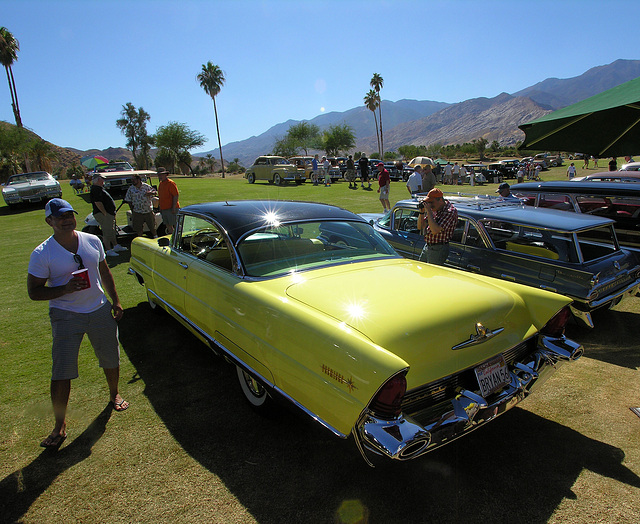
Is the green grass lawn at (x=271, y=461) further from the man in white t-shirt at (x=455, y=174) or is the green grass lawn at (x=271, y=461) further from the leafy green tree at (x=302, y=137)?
the leafy green tree at (x=302, y=137)

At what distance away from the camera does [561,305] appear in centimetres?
279

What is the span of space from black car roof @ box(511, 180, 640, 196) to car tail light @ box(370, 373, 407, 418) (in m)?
5.85

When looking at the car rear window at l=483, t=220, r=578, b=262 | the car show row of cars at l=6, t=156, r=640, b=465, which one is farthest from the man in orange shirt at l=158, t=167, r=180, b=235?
the car rear window at l=483, t=220, r=578, b=262

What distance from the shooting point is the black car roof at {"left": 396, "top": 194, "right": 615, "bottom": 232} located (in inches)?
184

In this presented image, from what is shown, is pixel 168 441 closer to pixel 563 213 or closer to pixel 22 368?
pixel 22 368

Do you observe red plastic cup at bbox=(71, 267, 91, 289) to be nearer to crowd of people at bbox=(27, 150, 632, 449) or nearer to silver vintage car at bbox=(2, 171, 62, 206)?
crowd of people at bbox=(27, 150, 632, 449)

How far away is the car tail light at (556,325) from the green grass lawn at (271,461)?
0.71 meters

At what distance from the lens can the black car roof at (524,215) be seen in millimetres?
4680

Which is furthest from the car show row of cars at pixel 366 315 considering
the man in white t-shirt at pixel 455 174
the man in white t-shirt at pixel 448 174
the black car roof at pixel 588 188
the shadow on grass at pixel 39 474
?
the man in white t-shirt at pixel 455 174

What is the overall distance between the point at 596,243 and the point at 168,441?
5.54m

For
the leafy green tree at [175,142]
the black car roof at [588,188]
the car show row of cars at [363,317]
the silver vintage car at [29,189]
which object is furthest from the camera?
the leafy green tree at [175,142]

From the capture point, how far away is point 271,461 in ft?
8.55

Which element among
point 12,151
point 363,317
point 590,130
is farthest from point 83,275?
point 12,151

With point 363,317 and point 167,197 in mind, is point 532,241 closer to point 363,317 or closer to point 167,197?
point 363,317
